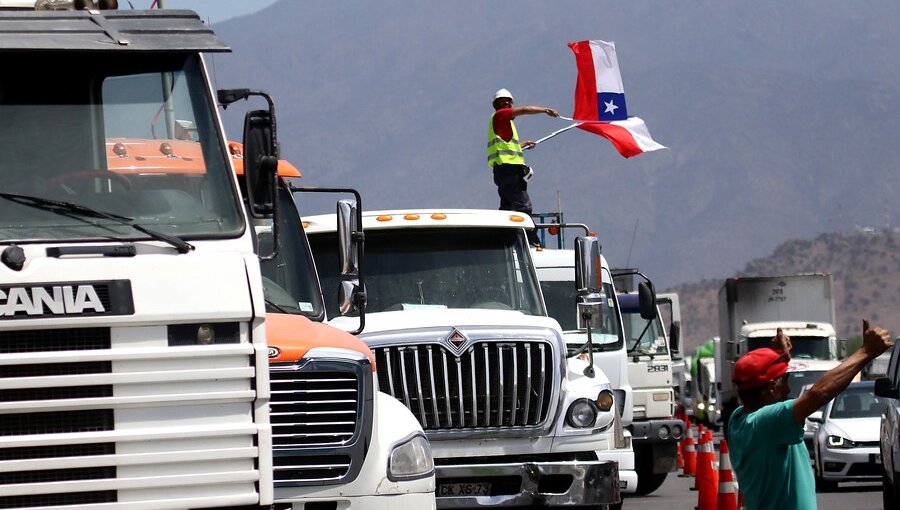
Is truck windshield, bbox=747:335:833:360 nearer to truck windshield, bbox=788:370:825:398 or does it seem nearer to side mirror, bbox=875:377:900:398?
truck windshield, bbox=788:370:825:398

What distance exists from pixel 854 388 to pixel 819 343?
17543 millimetres

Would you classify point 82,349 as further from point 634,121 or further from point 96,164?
Answer: point 634,121

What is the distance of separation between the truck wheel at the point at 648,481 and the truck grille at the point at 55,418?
48.6ft

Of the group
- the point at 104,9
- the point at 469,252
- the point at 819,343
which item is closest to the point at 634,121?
the point at 469,252

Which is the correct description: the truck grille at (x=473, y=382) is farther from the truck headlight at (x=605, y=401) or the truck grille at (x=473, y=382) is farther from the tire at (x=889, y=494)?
the tire at (x=889, y=494)

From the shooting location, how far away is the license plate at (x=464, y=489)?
527 inches

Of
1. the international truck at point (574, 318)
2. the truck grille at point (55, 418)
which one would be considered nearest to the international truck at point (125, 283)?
the truck grille at point (55, 418)

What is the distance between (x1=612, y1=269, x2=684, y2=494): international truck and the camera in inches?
816

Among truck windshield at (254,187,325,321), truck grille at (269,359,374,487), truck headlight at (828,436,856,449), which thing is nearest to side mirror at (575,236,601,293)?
truck windshield at (254,187,325,321)

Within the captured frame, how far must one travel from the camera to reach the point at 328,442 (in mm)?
9805

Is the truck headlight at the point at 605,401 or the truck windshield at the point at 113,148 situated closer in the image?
the truck windshield at the point at 113,148

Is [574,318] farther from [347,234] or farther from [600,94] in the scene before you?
[347,234]

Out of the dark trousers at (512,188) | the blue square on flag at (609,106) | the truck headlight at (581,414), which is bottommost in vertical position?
the truck headlight at (581,414)

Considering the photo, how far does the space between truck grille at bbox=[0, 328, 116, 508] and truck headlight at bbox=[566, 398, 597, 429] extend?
20.2ft
